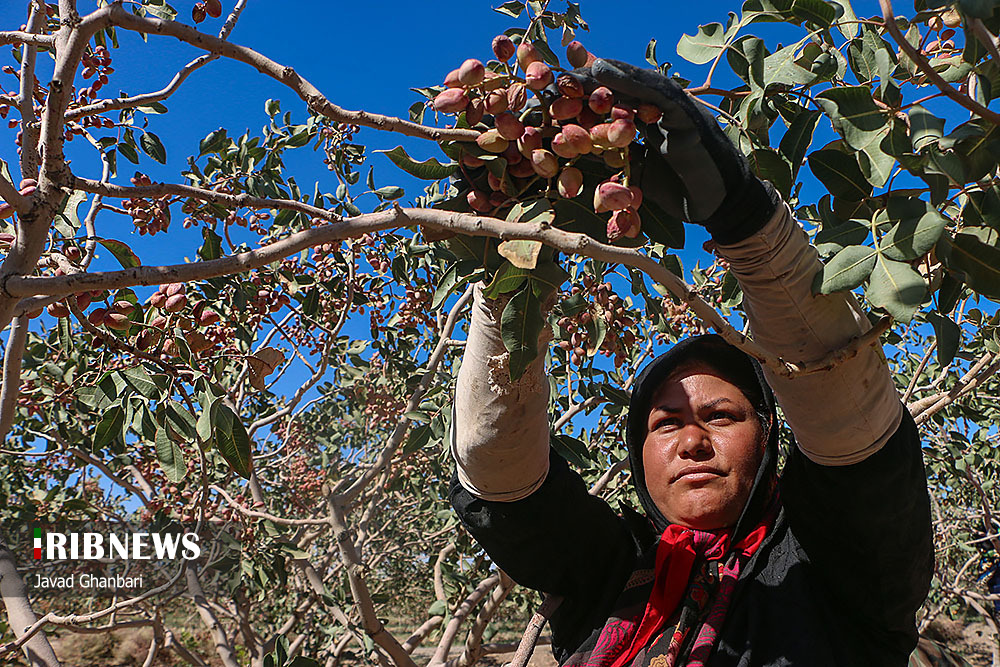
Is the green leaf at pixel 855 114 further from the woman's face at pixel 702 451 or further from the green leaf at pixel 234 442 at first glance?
the green leaf at pixel 234 442

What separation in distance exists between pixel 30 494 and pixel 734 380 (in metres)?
4.17

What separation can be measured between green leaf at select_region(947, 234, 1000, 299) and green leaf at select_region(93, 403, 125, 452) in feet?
5.03

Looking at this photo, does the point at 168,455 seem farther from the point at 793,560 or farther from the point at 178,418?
the point at 793,560

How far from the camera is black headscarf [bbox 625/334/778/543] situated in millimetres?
1781

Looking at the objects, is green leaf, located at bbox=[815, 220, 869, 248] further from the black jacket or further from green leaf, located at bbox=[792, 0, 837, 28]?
the black jacket

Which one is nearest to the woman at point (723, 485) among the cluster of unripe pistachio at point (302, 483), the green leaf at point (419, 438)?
the green leaf at point (419, 438)

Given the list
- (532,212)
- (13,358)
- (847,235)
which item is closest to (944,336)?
(847,235)

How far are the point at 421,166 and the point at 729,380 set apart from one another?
3.50ft

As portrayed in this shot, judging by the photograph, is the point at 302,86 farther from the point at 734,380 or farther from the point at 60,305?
the point at 734,380

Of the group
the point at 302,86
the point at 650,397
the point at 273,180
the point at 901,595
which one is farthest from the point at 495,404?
the point at 273,180

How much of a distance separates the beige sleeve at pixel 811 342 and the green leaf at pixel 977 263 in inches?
8.6

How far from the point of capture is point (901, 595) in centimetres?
152

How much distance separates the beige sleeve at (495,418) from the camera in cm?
152
